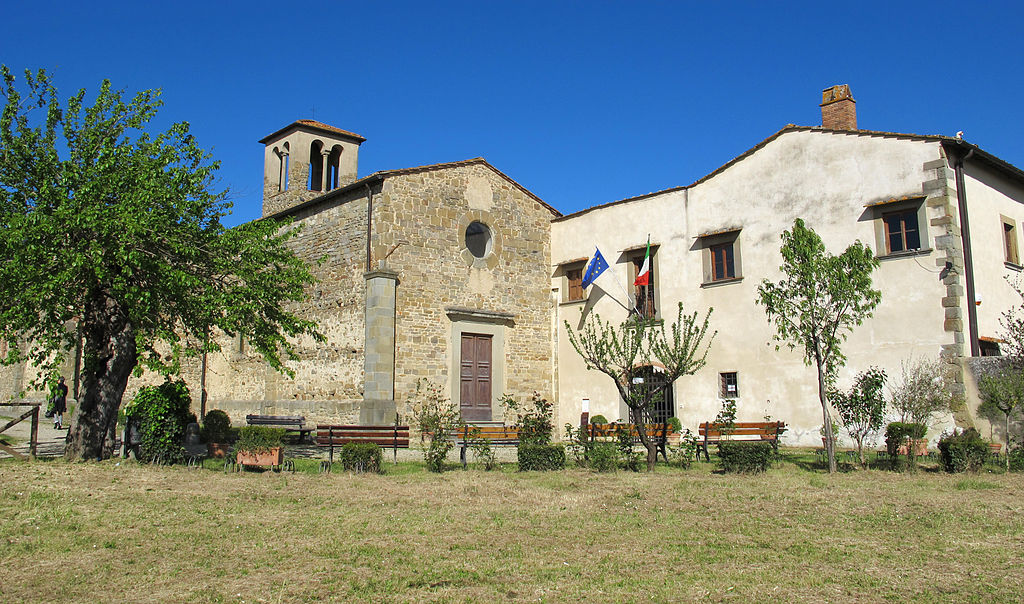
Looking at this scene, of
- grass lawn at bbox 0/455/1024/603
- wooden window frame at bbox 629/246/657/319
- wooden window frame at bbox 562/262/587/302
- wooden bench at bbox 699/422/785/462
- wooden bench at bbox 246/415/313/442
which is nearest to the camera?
grass lawn at bbox 0/455/1024/603

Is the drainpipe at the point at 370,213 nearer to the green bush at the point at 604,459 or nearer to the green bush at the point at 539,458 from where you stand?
the green bush at the point at 539,458

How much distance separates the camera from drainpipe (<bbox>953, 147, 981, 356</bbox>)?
16141 mm

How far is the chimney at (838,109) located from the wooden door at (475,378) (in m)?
10.4

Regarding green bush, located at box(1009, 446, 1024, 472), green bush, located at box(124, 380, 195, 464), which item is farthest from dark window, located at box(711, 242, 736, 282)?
green bush, located at box(124, 380, 195, 464)

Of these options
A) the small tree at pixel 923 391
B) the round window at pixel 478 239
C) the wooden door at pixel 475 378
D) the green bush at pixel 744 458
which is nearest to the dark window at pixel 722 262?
the small tree at pixel 923 391

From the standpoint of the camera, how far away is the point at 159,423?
12.5 meters

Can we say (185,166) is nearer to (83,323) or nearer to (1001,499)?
(83,323)

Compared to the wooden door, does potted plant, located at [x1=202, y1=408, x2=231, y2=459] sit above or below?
below

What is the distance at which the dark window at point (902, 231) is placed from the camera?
1683cm

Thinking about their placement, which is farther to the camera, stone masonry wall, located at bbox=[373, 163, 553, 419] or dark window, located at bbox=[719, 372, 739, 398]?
stone masonry wall, located at bbox=[373, 163, 553, 419]

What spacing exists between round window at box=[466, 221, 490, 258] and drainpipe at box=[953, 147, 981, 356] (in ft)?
37.8

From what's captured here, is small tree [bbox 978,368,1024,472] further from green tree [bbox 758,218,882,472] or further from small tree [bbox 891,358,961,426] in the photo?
green tree [bbox 758,218,882,472]

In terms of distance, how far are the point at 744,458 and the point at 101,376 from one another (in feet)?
35.3

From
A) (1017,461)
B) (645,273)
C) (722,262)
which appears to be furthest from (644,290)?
(1017,461)
